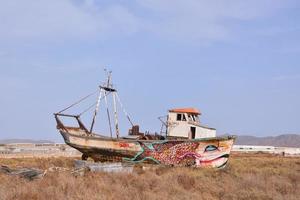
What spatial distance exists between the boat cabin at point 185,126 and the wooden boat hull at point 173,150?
4.49 ft

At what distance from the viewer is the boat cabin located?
29.1 m

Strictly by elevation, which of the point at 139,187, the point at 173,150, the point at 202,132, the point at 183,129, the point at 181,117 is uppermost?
the point at 181,117

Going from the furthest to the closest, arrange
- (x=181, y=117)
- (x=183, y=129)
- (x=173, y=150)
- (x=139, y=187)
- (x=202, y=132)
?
(x=181, y=117), (x=183, y=129), (x=202, y=132), (x=173, y=150), (x=139, y=187)

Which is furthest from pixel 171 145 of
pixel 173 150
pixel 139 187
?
pixel 139 187

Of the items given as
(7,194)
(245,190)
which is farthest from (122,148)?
(7,194)

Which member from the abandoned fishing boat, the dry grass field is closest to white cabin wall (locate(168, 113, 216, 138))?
the abandoned fishing boat

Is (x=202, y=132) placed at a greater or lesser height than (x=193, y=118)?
lesser

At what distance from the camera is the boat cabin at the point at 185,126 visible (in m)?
29.1

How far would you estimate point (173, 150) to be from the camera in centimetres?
2773

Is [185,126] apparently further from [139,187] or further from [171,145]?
[139,187]

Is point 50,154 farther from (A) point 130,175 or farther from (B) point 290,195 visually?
(B) point 290,195

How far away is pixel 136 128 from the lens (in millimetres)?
30766

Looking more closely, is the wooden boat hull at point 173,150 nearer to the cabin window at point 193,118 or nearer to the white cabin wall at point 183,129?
the white cabin wall at point 183,129

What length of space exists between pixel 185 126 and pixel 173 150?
230 centimetres
